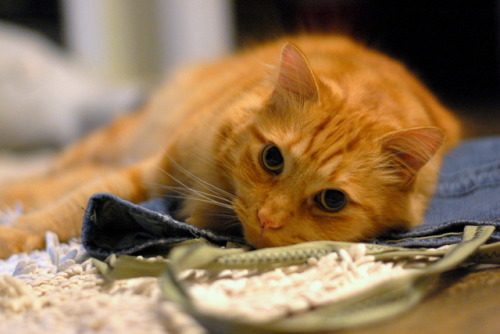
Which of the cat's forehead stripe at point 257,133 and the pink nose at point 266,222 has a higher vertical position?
the cat's forehead stripe at point 257,133

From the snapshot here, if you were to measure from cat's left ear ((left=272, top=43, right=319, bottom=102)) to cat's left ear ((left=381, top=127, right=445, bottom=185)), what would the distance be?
0.68 ft

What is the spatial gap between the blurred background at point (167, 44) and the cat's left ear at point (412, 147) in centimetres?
174

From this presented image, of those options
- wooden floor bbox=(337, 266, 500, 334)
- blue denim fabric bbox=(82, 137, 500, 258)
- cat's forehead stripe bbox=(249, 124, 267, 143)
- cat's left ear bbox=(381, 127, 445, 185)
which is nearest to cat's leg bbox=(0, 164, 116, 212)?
blue denim fabric bbox=(82, 137, 500, 258)

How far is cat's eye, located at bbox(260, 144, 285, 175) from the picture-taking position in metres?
1.08

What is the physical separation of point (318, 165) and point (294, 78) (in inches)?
9.7

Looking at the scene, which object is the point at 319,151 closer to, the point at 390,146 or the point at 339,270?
the point at 390,146

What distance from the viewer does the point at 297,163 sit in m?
1.05

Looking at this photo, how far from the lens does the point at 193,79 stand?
2.29 meters

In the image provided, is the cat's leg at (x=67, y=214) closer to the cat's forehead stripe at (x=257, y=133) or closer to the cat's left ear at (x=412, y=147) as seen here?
the cat's forehead stripe at (x=257, y=133)

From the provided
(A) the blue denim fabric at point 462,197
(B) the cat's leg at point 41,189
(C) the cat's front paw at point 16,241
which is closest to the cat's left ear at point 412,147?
(A) the blue denim fabric at point 462,197

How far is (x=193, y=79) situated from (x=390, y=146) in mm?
1369

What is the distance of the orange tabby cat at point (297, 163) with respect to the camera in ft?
3.43

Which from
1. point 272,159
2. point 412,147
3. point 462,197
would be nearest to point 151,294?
point 272,159

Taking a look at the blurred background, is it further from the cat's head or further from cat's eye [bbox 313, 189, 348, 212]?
cat's eye [bbox 313, 189, 348, 212]
